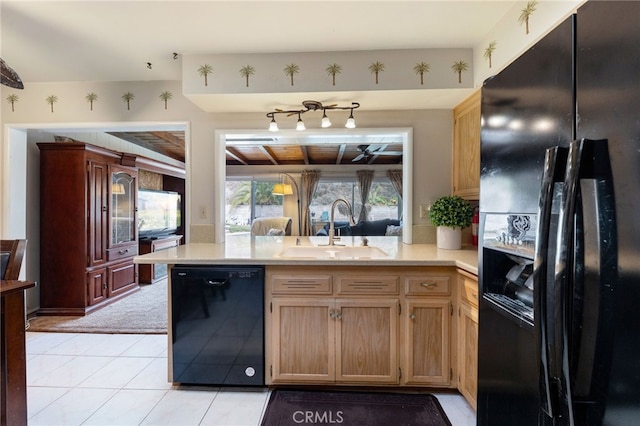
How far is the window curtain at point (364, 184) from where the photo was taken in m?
7.02

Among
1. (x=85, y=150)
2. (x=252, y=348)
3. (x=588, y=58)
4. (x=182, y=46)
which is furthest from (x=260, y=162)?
(x=588, y=58)

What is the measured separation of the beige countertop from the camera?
5.97ft

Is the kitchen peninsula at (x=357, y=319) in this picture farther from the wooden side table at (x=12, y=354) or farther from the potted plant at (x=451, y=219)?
Answer: the wooden side table at (x=12, y=354)

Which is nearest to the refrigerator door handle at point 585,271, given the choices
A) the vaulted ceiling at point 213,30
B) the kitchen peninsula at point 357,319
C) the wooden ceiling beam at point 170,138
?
the kitchen peninsula at point 357,319

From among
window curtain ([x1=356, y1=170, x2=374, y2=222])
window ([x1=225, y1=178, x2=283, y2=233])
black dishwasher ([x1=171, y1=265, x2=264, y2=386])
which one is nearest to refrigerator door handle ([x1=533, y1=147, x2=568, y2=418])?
black dishwasher ([x1=171, y1=265, x2=264, y2=386])

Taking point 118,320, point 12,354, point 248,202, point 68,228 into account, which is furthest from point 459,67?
point 248,202

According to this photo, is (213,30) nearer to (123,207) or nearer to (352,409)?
(352,409)

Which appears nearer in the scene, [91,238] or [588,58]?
[588,58]

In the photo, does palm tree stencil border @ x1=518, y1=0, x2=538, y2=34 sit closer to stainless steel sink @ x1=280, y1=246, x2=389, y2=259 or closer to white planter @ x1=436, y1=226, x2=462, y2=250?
white planter @ x1=436, y1=226, x2=462, y2=250

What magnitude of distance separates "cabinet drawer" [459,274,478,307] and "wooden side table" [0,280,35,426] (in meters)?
2.28

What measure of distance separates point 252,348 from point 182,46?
211 cm

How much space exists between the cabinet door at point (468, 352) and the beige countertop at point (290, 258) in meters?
0.28

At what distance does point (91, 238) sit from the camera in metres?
3.37

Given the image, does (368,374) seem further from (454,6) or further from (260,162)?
(260,162)
